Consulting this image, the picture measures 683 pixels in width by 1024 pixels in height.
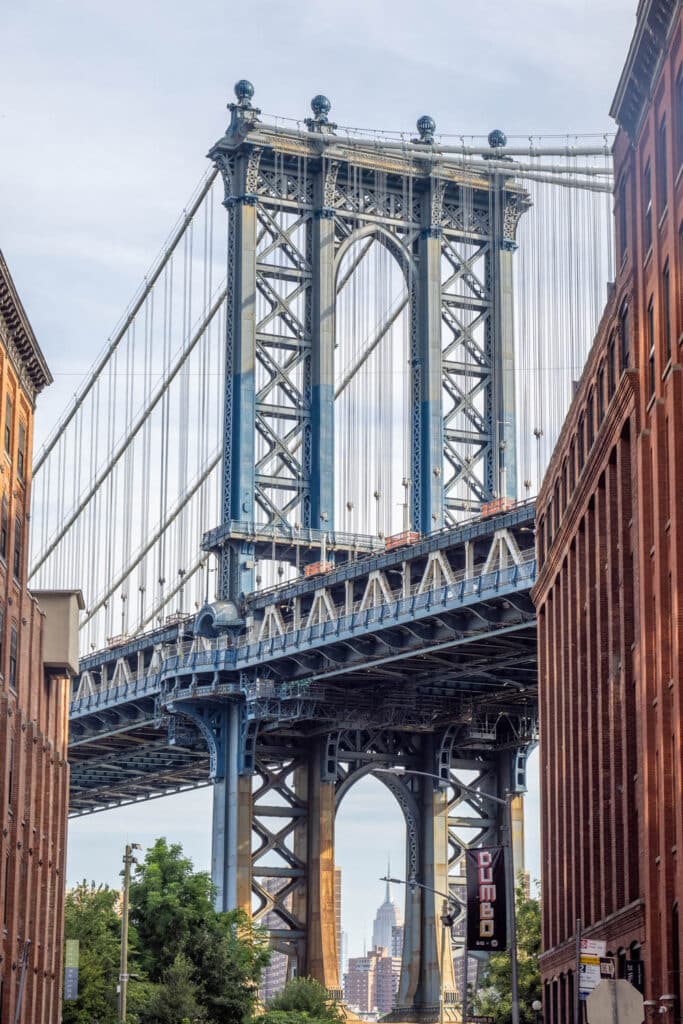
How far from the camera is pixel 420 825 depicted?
379 feet

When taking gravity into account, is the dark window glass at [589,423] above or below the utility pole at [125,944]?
above

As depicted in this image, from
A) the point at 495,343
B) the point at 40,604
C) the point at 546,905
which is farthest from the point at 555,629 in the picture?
the point at 495,343

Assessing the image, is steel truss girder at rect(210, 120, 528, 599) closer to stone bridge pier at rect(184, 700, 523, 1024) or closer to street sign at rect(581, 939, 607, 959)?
stone bridge pier at rect(184, 700, 523, 1024)

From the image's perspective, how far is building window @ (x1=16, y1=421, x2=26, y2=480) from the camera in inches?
2756

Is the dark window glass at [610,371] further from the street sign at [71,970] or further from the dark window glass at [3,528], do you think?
the street sign at [71,970]

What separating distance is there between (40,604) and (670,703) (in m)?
41.4

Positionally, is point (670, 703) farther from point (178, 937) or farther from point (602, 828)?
point (178, 937)

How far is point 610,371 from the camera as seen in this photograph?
55781 millimetres

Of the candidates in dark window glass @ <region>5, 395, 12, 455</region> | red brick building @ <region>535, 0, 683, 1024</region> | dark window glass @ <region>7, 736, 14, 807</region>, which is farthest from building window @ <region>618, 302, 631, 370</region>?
dark window glass @ <region>7, 736, 14, 807</region>

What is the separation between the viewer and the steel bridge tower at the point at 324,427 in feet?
343

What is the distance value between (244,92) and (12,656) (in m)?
44.5

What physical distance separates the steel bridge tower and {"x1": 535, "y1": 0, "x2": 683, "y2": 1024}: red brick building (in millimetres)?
37360

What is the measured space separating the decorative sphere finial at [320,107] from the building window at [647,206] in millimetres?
60182

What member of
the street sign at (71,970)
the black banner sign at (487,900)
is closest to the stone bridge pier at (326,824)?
the street sign at (71,970)
